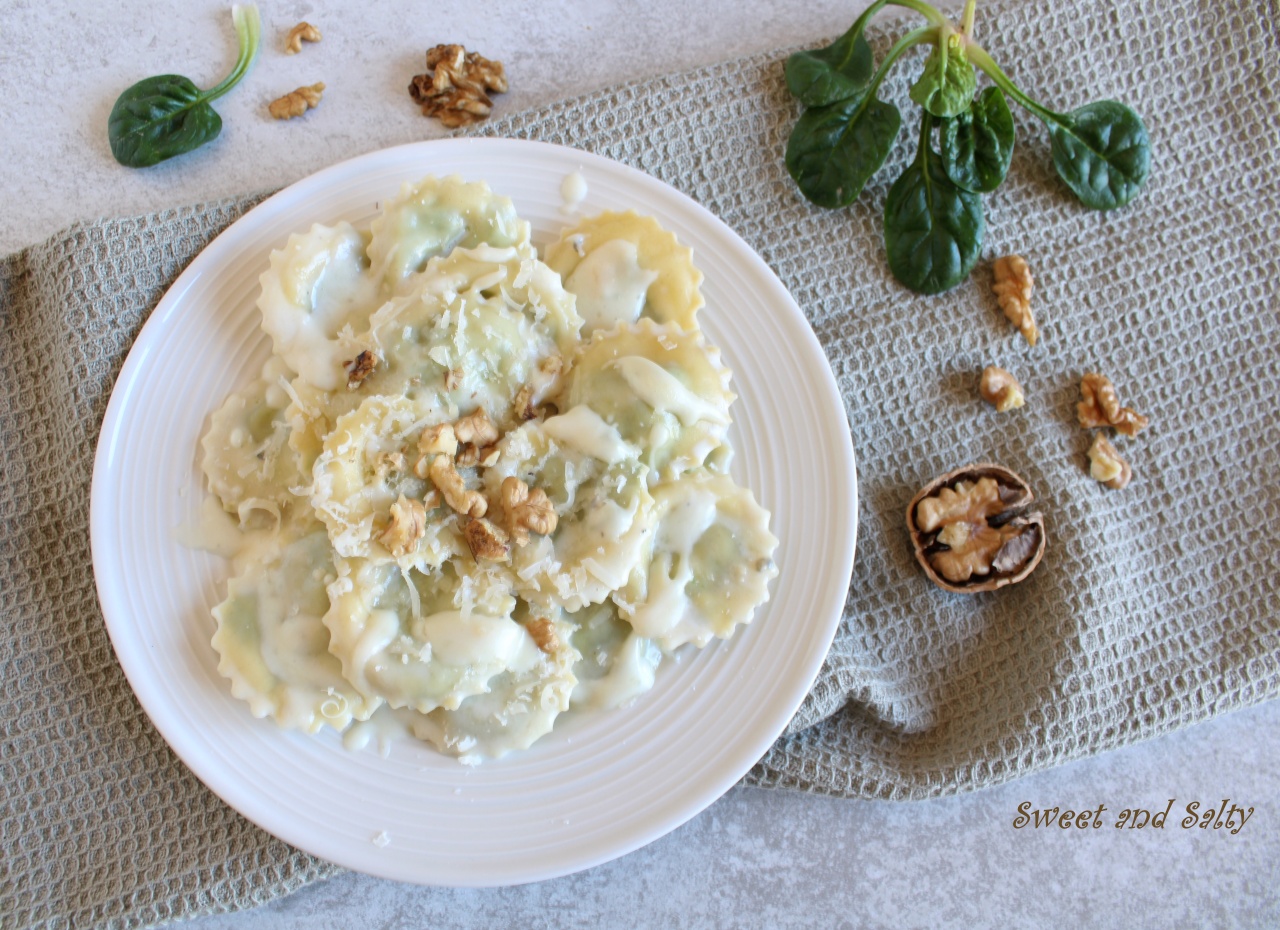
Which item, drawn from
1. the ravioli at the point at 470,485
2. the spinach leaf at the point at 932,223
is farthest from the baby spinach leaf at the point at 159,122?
the spinach leaf at the point at 932,223

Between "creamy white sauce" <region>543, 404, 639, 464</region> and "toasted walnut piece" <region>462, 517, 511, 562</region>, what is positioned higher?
"creamy white sauce" <region>543, 404, 639, 464</region>

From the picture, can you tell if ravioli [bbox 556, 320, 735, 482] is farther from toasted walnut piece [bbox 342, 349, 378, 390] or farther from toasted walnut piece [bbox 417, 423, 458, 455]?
toasted walnut piece [bbox 342, 349, 378, 390]

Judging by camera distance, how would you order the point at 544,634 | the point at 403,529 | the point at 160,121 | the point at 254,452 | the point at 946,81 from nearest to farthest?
the point at 403,529 < the point at 544,634 < the point at 254,452 < the point at 946,81 < the point at 160,121

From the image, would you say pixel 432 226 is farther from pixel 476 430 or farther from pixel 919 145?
pixel 919 145

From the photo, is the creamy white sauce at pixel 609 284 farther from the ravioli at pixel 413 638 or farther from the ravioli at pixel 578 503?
the ravioli at pixel 413 638

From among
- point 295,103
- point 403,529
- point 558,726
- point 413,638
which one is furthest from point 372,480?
point 295,103

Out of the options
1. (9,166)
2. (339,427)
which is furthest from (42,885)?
(9,166)

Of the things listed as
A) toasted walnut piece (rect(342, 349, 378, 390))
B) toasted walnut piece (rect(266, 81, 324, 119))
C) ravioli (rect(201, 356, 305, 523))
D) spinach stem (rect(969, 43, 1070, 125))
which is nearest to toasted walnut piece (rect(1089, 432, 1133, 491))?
spinach stem (rect(969, 43, 1070, 125))
